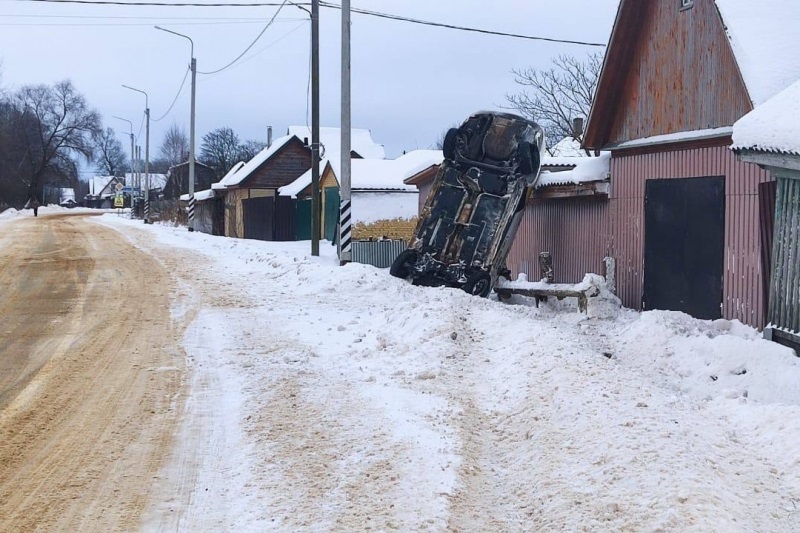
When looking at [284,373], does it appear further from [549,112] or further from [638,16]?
[549,112]

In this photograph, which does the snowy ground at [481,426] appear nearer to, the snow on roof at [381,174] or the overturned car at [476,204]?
the overturned car at [476,204]

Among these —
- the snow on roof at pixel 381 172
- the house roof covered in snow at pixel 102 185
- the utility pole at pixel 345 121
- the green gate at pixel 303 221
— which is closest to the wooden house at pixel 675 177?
the utility pole at pixel 345 121

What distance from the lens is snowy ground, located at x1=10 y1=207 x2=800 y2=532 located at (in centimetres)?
520

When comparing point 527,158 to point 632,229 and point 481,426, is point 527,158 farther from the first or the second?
point 481,426

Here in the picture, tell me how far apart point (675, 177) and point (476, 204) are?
3.58 m

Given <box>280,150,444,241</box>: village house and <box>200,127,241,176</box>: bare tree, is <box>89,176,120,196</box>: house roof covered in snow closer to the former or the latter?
<box>200,127,241,176</box>: bare tree

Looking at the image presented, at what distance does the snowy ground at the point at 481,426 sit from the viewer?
205 inches

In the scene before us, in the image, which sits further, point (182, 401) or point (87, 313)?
point (87, 313)

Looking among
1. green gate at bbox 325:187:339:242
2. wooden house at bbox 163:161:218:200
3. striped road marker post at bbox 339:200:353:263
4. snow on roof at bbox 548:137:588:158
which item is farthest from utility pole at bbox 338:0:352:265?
wooden house at bbox 163:161:218:200

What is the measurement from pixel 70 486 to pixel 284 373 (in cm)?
327

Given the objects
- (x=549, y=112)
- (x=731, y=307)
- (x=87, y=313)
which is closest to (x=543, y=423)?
(x=731, y=307)

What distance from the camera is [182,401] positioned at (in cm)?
789

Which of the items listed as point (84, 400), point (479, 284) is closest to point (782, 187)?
point (479, 284)

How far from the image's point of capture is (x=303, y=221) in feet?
128
